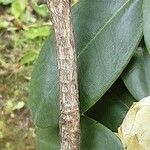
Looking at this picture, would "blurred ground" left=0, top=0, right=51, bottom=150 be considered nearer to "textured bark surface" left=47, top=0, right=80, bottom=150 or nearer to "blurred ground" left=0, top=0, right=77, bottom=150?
"blurred ground" left=0, top=0, right=77, bottom=150

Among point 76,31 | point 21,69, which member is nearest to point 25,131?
point 21,69

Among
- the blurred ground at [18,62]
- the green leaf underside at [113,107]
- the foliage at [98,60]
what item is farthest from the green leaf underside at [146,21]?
the blurred ground at [18,62]

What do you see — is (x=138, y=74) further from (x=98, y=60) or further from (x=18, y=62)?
(x=18, y=62)

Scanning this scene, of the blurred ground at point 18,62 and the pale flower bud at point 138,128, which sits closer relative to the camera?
the pale flower bud at point 138,128

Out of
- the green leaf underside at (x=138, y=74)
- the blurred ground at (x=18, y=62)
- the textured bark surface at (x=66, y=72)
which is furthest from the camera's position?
the blurred ground at (x=18, y=62)

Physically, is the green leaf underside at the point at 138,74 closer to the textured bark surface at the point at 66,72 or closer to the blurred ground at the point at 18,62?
the textured bark surface at the point at 66,72

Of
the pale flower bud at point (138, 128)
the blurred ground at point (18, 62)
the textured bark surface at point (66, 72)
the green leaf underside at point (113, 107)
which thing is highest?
the textured bark surface at point (66, 72)
